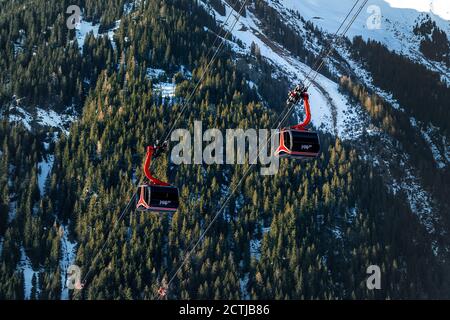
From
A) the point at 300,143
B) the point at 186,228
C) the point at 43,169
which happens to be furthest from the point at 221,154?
the point at 300,143

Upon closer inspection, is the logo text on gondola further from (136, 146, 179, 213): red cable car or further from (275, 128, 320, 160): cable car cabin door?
(275, 128, 320, 160): cable car cabin door

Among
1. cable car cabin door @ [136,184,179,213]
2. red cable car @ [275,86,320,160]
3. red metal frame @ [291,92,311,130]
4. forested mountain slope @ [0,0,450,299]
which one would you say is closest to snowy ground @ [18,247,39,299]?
forested mountain slope @ [0,0,450,299]

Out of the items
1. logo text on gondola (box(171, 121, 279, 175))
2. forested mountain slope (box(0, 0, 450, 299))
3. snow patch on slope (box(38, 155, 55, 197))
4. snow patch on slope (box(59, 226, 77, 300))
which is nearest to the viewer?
snow patch on slope (box(59, 226, 77, 300))

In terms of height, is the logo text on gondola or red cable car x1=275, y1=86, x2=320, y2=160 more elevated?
the logo text on gondola

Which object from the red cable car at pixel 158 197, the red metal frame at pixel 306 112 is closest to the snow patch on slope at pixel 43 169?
the red cable car at pixel 158 197

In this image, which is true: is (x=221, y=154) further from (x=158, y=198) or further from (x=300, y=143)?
(x=300, y=143)
